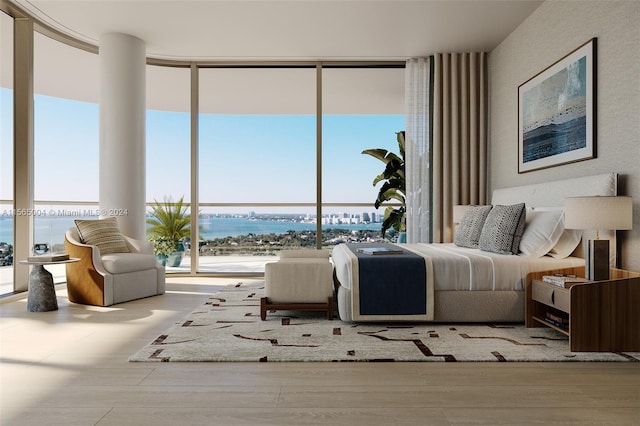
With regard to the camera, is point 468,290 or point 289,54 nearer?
point 468,290

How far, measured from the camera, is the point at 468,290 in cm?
355

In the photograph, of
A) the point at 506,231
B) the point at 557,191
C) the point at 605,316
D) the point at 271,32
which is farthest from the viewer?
the point at 271,32

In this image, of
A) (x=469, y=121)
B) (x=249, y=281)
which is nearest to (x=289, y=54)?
(x=469, y=121)

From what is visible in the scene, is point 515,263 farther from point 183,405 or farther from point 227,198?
point 227,198

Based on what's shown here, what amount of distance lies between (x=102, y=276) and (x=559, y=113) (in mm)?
4322

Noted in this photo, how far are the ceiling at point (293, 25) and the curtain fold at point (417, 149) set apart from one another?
0.29m

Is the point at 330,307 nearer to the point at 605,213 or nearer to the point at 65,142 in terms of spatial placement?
the point at 605,213

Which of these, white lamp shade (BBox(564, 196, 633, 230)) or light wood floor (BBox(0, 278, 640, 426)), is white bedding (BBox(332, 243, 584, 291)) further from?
light wood floor (BBox(0, 278, 640, 426))

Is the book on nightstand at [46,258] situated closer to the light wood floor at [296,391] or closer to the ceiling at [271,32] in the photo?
the light wood floor at [296,391]

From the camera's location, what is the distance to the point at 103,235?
4.84 metres

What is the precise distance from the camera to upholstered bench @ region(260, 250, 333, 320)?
365 centimetres

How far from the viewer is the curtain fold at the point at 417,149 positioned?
6.14 metres

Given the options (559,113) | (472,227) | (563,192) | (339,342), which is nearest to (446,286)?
(339,342)

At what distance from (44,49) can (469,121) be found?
5305mm
